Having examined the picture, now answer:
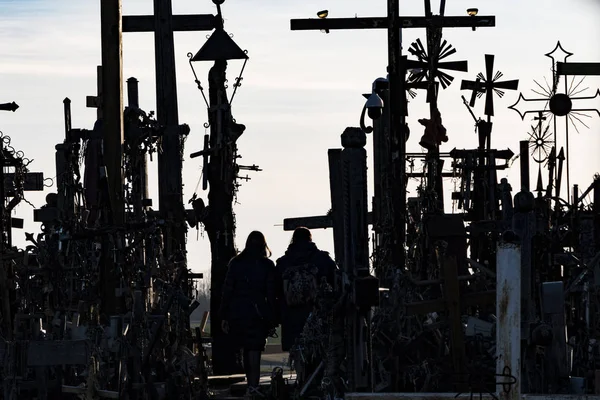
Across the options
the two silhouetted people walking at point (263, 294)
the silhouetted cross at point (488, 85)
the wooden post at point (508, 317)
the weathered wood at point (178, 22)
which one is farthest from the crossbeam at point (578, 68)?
the wooden post at point (508, 317)

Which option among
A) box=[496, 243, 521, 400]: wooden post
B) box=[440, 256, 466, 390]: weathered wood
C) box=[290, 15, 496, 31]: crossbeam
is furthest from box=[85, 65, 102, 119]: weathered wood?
box=[496, 243, 521, 400]: wooden post

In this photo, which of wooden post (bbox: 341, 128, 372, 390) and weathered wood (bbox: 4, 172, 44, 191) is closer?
wooden post (bbox: 341, 128, 372, 390)

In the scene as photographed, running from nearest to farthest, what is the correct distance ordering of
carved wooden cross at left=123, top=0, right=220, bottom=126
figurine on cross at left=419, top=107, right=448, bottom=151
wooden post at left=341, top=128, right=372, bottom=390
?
wooden post at left=341, top=128, right=372, bottom=390, carved wooden cross at left=123, top=0, right=220, bottom=126, figurine on cross at left=419, top=107, right=448, bottom=151

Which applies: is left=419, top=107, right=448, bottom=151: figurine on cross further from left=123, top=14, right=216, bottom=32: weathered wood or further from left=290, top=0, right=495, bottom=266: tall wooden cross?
→ left=123, top=14, right=216, bottom=32: weathered wood

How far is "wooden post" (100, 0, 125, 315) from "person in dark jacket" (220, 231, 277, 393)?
5.12 feet

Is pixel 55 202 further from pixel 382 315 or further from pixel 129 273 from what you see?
pixel 382 315

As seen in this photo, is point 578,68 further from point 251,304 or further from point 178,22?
point 251,304

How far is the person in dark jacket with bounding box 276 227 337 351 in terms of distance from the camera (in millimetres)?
17469

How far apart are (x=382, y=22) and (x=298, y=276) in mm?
6497

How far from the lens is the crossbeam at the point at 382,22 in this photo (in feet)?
77.0

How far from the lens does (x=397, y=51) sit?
22516 millimetres

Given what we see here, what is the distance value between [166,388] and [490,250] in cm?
683

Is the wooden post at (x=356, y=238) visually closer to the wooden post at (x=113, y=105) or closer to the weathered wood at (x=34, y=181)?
the wooden post at (x=113, y=105)

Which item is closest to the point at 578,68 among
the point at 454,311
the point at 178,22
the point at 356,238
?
the point at 178,22
